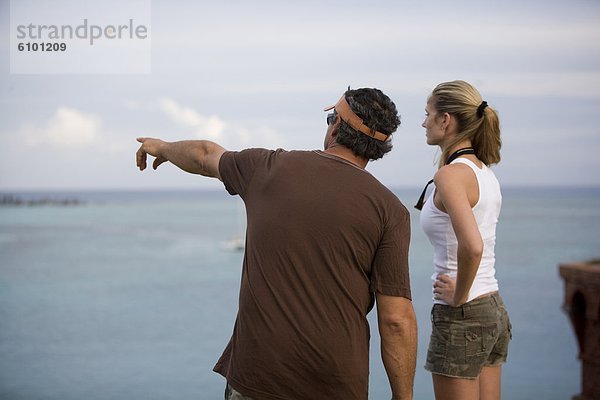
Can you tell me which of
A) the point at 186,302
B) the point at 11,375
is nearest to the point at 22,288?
the point at 186,302

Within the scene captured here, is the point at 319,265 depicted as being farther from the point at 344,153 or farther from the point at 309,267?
the point at 344,153

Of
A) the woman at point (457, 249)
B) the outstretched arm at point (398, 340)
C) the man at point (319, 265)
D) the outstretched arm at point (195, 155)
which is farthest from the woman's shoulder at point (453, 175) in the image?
the outstretched arm at point (195, 155)

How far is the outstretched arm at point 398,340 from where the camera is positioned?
6.17 feet

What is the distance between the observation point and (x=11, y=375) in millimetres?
13367

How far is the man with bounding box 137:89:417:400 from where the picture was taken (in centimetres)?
179

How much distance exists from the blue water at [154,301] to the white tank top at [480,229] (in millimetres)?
8642

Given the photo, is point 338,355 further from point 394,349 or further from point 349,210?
point 349,210

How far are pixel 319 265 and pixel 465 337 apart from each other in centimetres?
58

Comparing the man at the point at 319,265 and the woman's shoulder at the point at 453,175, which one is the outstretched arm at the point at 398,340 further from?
the woman's shoulder at the point at 453,175

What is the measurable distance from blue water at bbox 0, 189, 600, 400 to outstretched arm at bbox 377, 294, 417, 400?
8875mm

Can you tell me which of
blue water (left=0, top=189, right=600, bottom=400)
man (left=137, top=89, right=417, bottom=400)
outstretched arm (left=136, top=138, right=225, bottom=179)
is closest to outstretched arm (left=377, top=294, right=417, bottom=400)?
man (left=137, top=89, right=417, bottom=400)

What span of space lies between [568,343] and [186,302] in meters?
8.84

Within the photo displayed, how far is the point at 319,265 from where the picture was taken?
70.9 inches

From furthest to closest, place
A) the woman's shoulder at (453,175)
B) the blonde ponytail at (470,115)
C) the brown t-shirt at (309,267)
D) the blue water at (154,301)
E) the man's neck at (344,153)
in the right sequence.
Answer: the blue water at (154,301)
the blonde ponytail at (470,115)
the woman's shoulder at (453,175)
the man's neck at (344,153)
the brown t-shirt at (309,267)
